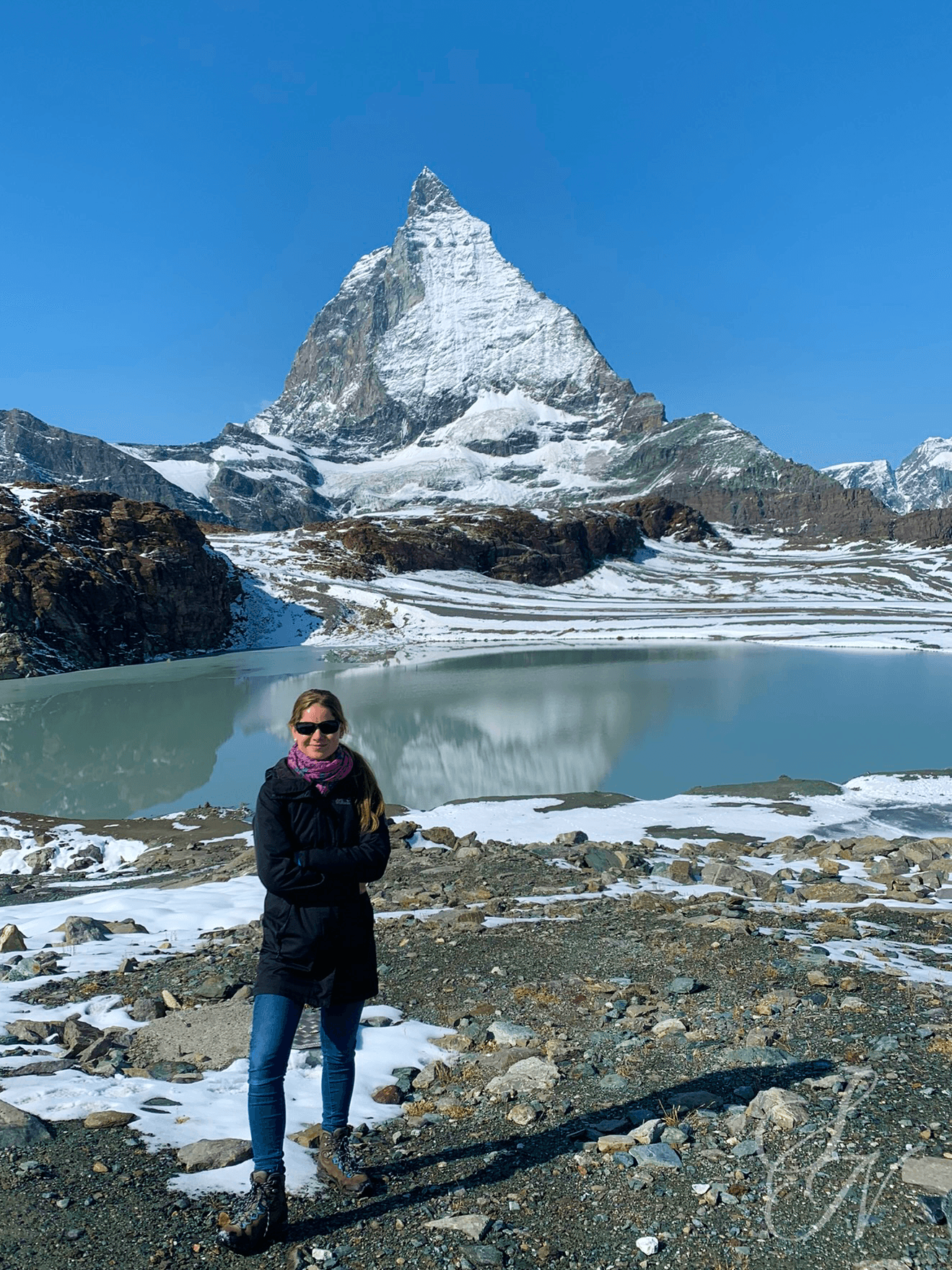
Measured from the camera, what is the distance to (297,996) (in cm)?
416

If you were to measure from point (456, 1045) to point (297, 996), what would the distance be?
2270mm

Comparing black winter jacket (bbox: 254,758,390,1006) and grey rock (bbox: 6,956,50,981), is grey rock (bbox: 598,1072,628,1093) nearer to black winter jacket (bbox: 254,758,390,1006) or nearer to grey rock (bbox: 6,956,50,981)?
black winter jacket (bbox: 254,758,390,1006)

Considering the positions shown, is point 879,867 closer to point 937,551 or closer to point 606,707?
point 606,707

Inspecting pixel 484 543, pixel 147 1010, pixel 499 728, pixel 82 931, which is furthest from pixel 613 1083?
pixel 484 543

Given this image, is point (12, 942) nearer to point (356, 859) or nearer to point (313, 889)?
point (313, 889)

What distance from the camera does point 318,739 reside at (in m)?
4.30

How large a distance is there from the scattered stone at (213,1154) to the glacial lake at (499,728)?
15.5m

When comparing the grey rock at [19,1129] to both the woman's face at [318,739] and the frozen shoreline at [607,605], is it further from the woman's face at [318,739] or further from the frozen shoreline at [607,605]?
the frozen shoreline at [607,605]

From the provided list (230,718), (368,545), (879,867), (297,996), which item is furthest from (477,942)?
(368,545)

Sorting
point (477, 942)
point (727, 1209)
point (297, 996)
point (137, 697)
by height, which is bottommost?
point (137, 697)

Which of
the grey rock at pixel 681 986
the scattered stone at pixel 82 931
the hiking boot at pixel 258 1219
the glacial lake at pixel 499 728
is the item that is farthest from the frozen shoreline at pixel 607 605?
the hiking boot at pixel 258 1219

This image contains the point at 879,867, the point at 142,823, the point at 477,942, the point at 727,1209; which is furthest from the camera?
the point at 142,823

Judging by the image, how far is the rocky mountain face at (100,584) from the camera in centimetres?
6594

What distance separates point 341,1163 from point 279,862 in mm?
1639
